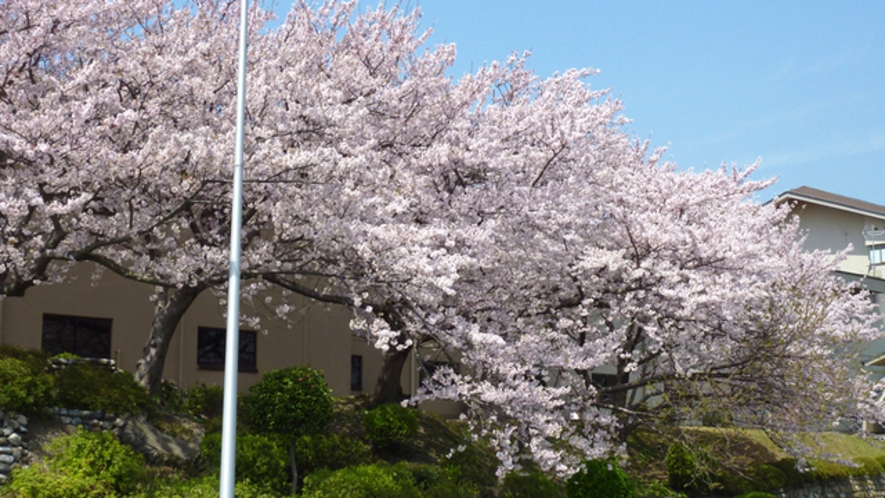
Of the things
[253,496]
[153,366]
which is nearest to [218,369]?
[153,366]

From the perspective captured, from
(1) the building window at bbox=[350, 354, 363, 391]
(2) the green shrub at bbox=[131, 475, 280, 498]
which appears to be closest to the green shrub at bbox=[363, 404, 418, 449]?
(2) the green shrub at bbox=[131, 475, 280, 498]

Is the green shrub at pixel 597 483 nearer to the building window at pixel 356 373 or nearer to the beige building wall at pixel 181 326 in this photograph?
the beige building wall at pixel 181 326

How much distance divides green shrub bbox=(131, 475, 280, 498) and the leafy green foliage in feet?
4.63

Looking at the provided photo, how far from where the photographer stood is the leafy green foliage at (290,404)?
→ 1599cm

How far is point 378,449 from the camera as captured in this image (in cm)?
1845

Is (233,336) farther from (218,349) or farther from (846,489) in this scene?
(846,489)

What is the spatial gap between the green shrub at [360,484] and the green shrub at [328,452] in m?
0.52

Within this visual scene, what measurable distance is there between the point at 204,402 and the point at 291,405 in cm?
304

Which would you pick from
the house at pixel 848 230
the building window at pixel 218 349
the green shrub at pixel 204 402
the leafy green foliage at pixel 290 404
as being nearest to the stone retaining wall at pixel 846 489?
the house at pixel 848 230

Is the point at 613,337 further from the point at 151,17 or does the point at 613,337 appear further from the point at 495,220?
the point at 151,17

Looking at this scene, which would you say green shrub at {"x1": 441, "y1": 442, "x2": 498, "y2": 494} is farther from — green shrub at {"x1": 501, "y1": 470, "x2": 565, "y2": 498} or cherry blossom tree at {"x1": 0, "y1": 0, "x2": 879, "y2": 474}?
cherry blossom tree at {"x1": 0, "y1": 0, "x2": 879, "y2": 474}

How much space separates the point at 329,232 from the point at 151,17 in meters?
6.34

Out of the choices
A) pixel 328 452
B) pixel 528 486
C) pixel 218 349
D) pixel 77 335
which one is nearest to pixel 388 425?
pixel 328 452

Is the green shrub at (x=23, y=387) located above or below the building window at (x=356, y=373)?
below
